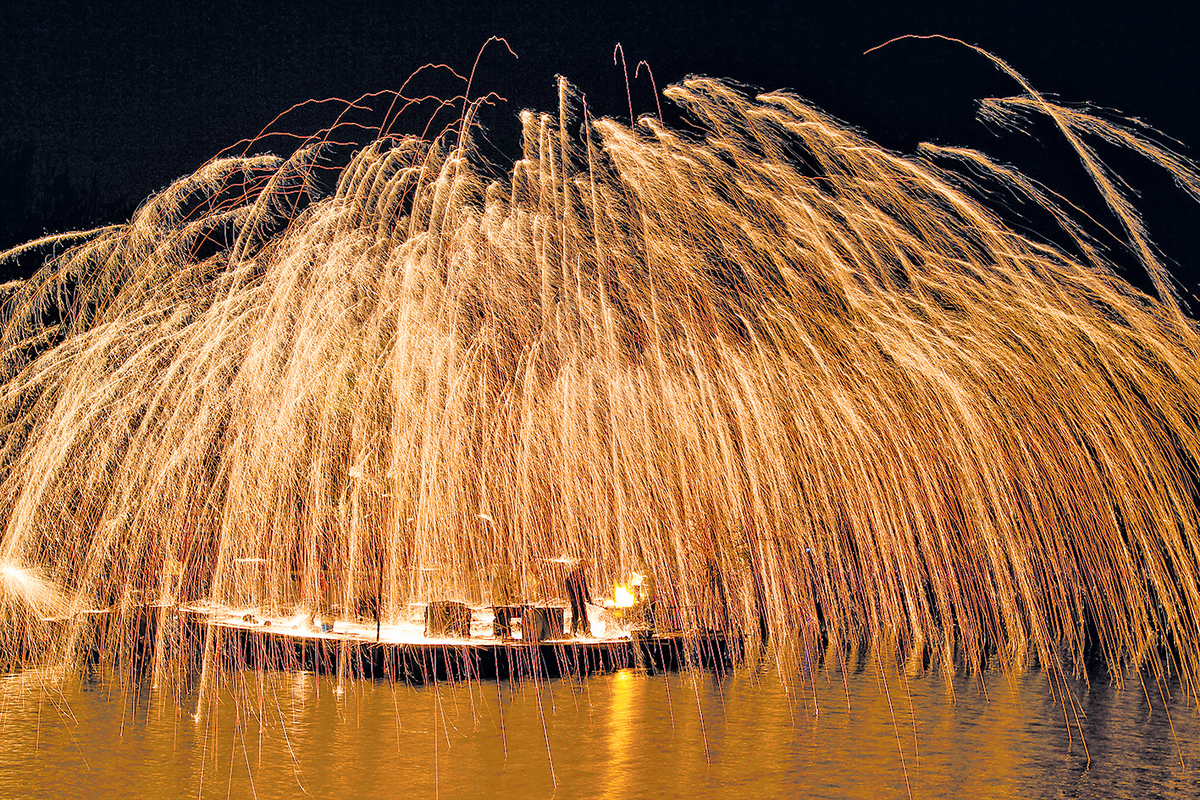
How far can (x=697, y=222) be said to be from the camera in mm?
13320

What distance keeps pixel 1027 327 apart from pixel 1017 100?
133 inches

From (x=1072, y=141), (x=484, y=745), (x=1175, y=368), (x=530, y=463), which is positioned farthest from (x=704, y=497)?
(x=1072, y=141)

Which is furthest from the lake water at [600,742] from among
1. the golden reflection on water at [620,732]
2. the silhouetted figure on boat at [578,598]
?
the silhouetted figure on boat at [578,598]

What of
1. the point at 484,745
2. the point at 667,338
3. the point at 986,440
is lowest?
the point at 484,745

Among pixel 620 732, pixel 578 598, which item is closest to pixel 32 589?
pixel 578 598

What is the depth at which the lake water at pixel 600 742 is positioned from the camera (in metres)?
11.6

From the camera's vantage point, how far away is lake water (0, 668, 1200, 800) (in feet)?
38.0

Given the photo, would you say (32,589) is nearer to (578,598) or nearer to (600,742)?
(578,598)

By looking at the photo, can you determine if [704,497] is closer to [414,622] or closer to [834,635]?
[414,622]

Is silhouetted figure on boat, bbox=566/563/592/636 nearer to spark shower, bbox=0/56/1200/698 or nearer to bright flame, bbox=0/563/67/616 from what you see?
spark shower, bbox=0/56/1200/698

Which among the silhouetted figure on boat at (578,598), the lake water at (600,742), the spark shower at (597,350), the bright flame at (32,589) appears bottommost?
the lake water at (600,742)

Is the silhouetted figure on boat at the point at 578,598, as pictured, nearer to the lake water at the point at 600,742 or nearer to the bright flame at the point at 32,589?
the lake water at the point at 600,742

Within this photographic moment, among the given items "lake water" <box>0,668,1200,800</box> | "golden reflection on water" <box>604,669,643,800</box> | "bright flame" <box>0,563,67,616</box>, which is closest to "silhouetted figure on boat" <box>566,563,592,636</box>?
"golden reflection on water" <box>604,669,643,800</box>

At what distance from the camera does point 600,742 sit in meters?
13.8
